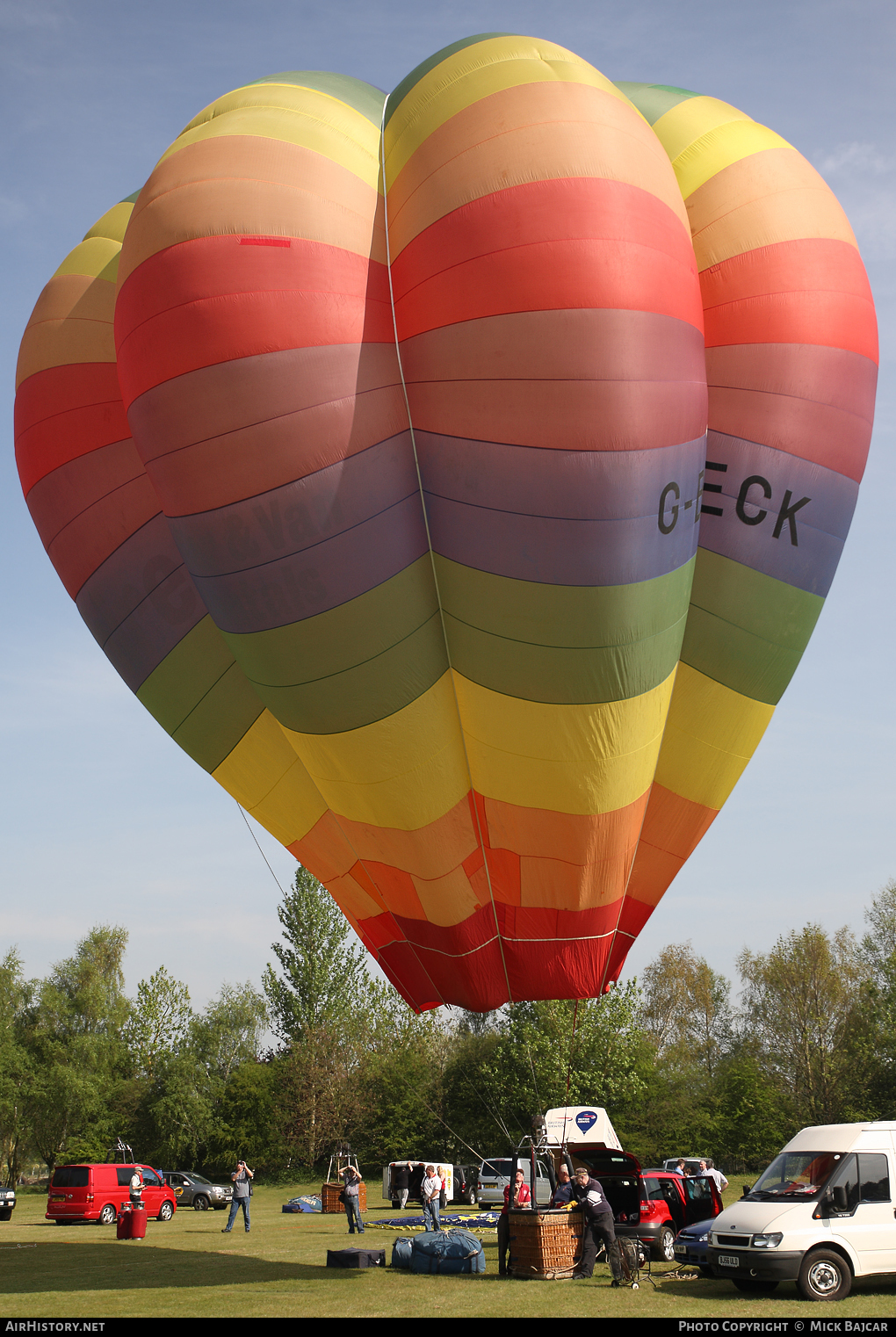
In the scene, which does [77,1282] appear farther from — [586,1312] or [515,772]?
[515,772]

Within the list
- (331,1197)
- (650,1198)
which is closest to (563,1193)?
(650,1198)

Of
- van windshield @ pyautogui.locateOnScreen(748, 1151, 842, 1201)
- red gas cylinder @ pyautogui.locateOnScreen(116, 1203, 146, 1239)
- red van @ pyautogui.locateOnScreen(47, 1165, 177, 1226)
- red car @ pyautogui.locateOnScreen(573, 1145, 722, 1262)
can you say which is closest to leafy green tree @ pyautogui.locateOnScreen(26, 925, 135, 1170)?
red van @ pyautogui.locateOnScreen(47, 1165, 177, 1226)

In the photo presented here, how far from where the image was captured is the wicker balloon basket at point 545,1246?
36.5 feet

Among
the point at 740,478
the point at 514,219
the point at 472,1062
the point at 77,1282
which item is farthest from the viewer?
the point at 472,1062

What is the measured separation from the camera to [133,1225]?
18406mm

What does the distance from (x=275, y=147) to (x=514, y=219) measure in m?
2.07

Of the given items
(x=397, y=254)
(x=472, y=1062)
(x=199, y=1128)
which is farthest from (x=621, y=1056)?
(x=397, y=254)

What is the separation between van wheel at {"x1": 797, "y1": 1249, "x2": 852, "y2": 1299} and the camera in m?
9.84

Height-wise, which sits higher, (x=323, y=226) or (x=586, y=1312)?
(x=323, y=226)

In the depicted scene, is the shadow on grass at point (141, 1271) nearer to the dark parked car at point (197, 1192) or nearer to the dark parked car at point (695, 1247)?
the dark parked car at point (695, 1247)

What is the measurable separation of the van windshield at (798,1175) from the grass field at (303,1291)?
0.92m

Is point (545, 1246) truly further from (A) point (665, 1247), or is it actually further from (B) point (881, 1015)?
(B) point (881, 1015)

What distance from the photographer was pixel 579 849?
914 centimetres

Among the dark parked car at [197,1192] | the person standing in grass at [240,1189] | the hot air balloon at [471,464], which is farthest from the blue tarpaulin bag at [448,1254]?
the dark parked car at [197,1192]
